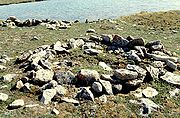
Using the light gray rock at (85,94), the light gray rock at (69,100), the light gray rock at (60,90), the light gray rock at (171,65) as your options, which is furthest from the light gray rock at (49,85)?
the light gray rock at (171,65)

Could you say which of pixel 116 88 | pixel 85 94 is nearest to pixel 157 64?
pixel 116 88

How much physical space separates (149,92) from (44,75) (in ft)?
16.9

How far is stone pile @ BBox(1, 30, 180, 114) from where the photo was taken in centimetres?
1648

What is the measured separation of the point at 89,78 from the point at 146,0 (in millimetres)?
82632

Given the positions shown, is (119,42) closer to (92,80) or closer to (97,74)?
(97,74)

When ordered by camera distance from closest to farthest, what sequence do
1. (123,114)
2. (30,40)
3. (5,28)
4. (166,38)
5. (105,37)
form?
1. (123,114)
2. (105,37)
3. (30,40)
4. (166,38)
5. (5,28)

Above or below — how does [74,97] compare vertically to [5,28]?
above

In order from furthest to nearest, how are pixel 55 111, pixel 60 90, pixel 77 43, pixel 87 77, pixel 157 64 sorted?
pixel 77 43, pixel 157 64, pixel 87 77, pixel 60 90, pixel 55 111

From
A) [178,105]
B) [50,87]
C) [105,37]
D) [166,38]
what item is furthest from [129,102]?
[166,38]

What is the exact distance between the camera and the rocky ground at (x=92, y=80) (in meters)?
15.3

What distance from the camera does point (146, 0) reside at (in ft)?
318

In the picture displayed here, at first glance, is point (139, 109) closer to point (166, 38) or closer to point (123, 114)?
point (123, 114)

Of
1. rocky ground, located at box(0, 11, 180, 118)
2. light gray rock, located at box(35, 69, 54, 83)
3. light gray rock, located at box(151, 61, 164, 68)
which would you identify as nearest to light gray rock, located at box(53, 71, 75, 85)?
rocky ground, located at box(0, 11, 180, 118)

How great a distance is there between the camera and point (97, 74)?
57.7 ft
